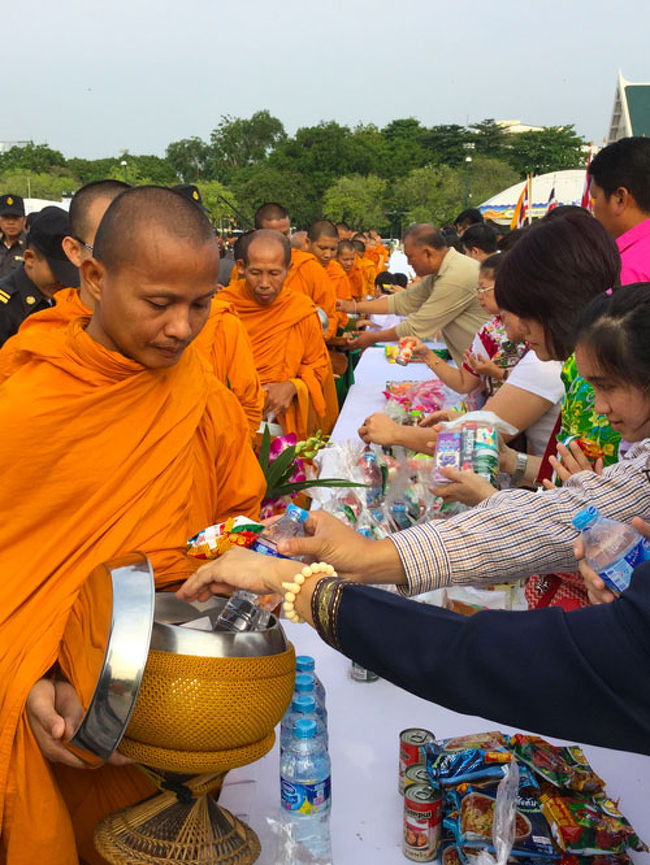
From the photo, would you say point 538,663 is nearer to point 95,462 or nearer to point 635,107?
point 95,462

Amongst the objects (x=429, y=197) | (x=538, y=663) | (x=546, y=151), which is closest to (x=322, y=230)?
(x=538, y=663)

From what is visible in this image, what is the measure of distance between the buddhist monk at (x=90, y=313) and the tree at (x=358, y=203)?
133ft

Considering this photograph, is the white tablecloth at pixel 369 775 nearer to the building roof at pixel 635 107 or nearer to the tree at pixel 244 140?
the building roof at pixel 635 107

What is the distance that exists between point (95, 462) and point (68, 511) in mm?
118

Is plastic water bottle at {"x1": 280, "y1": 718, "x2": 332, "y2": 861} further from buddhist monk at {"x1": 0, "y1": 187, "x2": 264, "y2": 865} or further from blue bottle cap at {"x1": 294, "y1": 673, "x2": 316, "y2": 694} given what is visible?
buddhist monk at {"x1": 0, "y1": 187, "x2": 264, "y2": 865}

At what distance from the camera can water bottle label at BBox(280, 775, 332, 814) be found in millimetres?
1426

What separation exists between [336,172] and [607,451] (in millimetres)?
60782

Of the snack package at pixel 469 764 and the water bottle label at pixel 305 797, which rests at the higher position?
the water bottle label at pixel 305 797

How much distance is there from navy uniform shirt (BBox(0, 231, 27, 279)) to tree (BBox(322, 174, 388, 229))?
36.8 metres

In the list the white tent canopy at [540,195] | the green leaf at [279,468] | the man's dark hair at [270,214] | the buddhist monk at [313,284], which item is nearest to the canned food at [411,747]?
the green leaf at [279,468]

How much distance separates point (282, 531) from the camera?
1.74 metres

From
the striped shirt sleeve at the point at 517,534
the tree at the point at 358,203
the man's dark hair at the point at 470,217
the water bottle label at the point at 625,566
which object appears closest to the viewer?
the water bottle label at the point at 625,566

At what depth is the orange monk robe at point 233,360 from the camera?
3.69m

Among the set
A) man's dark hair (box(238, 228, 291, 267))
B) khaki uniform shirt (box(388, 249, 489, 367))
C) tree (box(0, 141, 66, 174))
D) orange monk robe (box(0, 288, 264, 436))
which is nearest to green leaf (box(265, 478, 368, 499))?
orange monk robe (box(0, 288, 264, 436))
